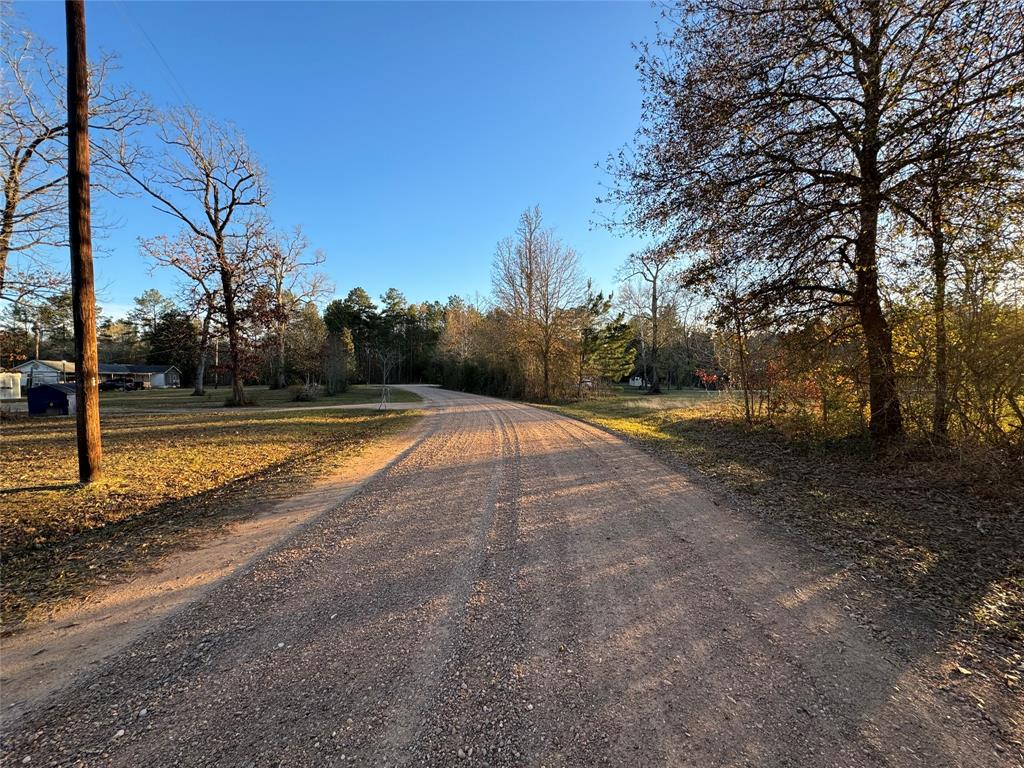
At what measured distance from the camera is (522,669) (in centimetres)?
234

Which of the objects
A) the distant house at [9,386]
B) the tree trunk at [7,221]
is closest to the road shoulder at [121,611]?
Result: the tree trunk at [7,221]

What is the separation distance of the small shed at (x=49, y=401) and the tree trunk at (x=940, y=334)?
87.4 feet

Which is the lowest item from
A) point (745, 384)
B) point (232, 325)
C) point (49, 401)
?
point (49, 401)

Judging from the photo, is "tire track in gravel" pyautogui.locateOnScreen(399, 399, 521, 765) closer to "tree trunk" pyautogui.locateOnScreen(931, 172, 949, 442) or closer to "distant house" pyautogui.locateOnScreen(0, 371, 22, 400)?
"tree trunk" pyautogui.locateOnScreen(931, 172, 949, 442)

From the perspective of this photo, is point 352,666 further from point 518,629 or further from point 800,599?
point 800,599

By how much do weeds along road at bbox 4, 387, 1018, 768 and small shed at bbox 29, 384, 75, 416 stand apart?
2107cm

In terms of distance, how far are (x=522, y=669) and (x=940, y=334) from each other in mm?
7641

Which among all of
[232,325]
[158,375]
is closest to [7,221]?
[232,325]

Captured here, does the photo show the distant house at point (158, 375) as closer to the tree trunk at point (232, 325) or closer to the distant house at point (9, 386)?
the distant house at point (9, 386)

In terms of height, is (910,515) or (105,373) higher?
(105,373)

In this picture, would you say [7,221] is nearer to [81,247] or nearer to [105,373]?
[81,247]

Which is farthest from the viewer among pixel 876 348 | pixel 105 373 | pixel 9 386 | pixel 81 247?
pixel 105 373

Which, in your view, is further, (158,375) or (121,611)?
(158,375)

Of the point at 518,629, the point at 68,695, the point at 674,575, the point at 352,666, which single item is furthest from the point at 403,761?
the point at 674,575
